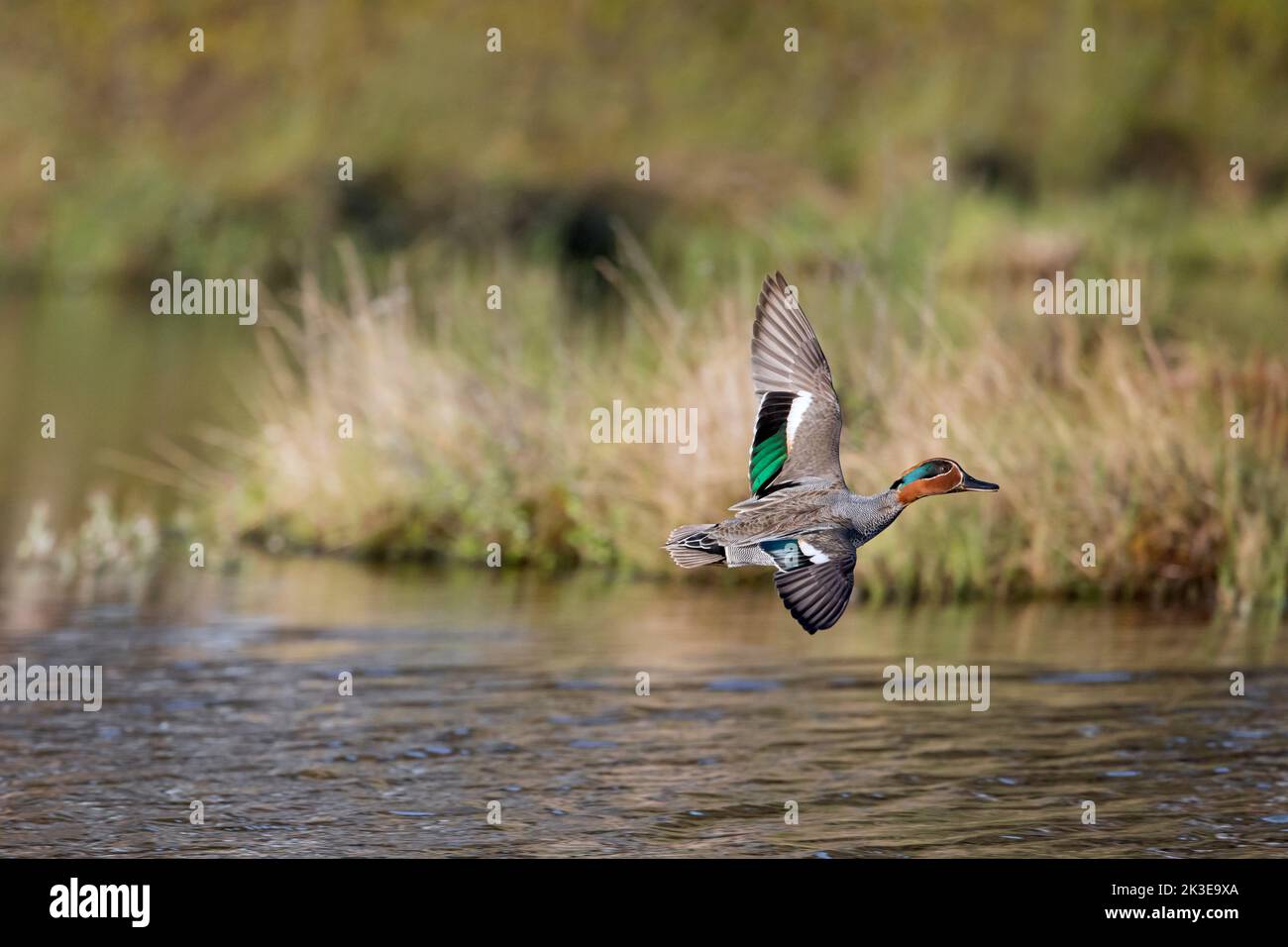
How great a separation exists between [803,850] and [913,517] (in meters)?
5.66

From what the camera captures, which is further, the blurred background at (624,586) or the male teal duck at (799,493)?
the blurred background at (624,586)

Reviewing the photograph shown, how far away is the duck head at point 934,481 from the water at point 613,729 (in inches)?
122

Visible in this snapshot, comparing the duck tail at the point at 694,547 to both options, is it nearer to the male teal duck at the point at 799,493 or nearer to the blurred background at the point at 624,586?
the male teal duck at the point at 799,493

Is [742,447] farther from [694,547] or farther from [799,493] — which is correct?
[694,547]

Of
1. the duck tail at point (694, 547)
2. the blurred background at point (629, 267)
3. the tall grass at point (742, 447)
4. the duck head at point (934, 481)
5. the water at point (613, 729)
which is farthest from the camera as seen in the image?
the blurred background at point (629, 267)

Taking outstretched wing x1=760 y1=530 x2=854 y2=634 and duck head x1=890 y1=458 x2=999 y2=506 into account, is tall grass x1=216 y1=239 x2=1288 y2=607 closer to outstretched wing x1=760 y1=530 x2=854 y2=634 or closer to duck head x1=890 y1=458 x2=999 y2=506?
outstretched wing x1=760 y1=530 x2=854 y2=634

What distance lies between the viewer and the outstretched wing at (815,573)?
6.08m

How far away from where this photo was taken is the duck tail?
6.00 metres

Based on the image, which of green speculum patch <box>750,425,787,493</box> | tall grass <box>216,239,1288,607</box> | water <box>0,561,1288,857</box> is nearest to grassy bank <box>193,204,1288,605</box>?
tall grass <box>216,239,1288,607</box>

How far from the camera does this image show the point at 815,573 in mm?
6133

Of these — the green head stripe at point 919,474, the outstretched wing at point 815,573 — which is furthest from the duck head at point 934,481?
the outstretched wing at point 815,573

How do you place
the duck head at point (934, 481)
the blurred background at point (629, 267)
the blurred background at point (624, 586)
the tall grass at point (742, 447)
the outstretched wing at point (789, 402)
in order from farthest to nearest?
the blurred background at point (629, 267)
the tall grass at point (742, 447)
the blurred background at point (624, 586)
the outstretched wing at point (789, 402)
the duck head at point (934, 481)

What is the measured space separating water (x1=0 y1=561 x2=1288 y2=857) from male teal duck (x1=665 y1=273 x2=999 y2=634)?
8.31ft

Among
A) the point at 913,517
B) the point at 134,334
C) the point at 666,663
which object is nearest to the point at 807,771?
the point at 666,663
